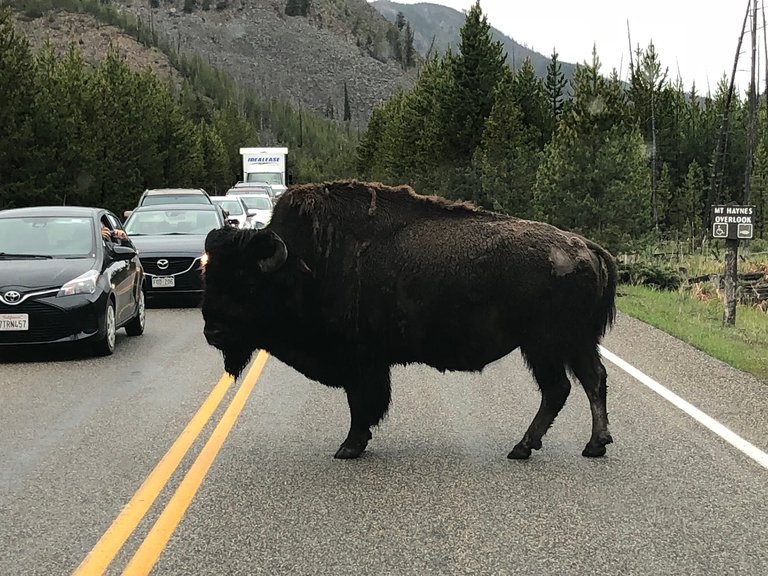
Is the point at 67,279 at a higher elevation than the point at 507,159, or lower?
lower

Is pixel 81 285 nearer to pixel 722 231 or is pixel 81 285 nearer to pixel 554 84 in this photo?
pixel 722 231

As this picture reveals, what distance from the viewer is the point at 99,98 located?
158 feet

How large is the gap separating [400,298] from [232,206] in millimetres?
23691

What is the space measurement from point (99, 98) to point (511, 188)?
2130cm

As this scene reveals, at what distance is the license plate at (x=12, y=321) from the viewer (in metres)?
10.9

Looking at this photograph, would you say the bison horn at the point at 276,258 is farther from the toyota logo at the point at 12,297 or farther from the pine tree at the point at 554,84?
the pine tree at the point at 554,84

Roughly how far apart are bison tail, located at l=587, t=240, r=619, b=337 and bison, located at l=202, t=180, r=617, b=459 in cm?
1

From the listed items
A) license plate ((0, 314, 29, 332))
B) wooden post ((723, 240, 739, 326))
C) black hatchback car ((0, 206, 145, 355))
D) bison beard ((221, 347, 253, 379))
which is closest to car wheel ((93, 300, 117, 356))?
black hatchback car ((0, 206, 145, 355))

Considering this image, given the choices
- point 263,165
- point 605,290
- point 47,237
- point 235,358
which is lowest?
point 235,358

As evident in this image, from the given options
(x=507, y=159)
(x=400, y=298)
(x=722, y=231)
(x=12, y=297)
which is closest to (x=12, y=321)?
(x=12, y=297)

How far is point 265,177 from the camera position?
58.0 m

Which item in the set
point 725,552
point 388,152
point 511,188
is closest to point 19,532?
point 725,552

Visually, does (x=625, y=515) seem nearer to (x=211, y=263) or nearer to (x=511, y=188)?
(x=211, y=263)

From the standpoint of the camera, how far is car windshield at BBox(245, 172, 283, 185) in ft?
190
